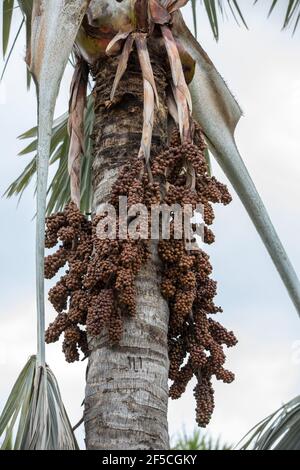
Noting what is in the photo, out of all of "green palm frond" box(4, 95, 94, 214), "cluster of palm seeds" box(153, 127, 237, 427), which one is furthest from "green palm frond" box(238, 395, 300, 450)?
"green palm frond" box(4, 95, 94, 214)

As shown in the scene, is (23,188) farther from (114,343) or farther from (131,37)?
(114,343)

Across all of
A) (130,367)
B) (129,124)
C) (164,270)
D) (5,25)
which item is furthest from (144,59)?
(5,25)

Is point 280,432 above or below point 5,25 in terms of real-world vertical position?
below

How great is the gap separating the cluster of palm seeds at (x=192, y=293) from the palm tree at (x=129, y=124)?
0.06m

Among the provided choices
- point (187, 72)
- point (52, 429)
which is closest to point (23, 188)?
point (187, 72)

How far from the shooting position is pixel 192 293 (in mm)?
3867

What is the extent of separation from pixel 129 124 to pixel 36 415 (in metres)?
1.51

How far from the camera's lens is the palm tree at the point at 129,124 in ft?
11.7

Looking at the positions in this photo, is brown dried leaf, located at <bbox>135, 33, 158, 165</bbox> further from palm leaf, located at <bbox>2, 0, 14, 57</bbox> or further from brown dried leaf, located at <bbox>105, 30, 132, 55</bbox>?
palm leaf, located at <bbox>2, 0, 14, 57</bbox>

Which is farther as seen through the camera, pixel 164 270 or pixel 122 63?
pixel 122 63

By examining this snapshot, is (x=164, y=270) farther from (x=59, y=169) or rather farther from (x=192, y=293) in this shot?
(x=59, y=169)

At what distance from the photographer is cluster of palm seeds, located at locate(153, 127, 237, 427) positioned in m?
3.85

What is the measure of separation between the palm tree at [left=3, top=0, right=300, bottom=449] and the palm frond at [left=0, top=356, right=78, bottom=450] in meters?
0.10

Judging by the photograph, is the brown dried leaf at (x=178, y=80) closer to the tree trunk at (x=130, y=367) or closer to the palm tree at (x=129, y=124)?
the palm tree at (x=129, y=124)
